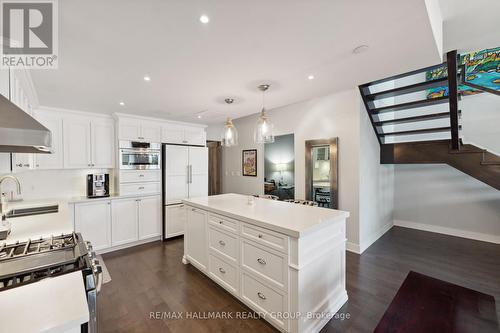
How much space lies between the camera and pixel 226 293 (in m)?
2.39

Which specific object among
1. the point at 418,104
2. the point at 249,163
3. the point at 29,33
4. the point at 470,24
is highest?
the point at 470,24

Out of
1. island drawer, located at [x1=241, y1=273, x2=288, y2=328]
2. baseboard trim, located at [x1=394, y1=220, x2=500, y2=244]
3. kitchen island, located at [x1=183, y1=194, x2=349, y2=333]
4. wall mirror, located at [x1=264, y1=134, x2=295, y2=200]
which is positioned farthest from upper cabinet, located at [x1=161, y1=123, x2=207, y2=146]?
baseboard trim, located at [x1=394, y1=220, x2=500, y2=244]

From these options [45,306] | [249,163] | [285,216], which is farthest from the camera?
[249,163]

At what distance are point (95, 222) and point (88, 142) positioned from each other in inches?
56.2

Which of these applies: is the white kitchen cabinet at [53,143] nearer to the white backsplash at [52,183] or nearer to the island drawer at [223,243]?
the white backsplash at [52,183]

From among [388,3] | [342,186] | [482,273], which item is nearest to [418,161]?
[342,186]

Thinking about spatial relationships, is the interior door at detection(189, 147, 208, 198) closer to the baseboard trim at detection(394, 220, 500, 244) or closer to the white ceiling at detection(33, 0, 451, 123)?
the white ceiling at detection(33, 0, 451, 123)

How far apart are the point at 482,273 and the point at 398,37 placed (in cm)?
321

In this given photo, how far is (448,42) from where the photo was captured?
2.80m

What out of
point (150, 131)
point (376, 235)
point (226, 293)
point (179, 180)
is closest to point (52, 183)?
point (150, 131)

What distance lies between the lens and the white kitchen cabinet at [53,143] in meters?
3.36

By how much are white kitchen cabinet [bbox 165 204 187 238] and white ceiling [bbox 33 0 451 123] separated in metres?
2.17

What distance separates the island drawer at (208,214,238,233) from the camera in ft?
7.17

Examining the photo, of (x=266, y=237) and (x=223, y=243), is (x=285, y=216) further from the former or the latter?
(x=223, y=243)
